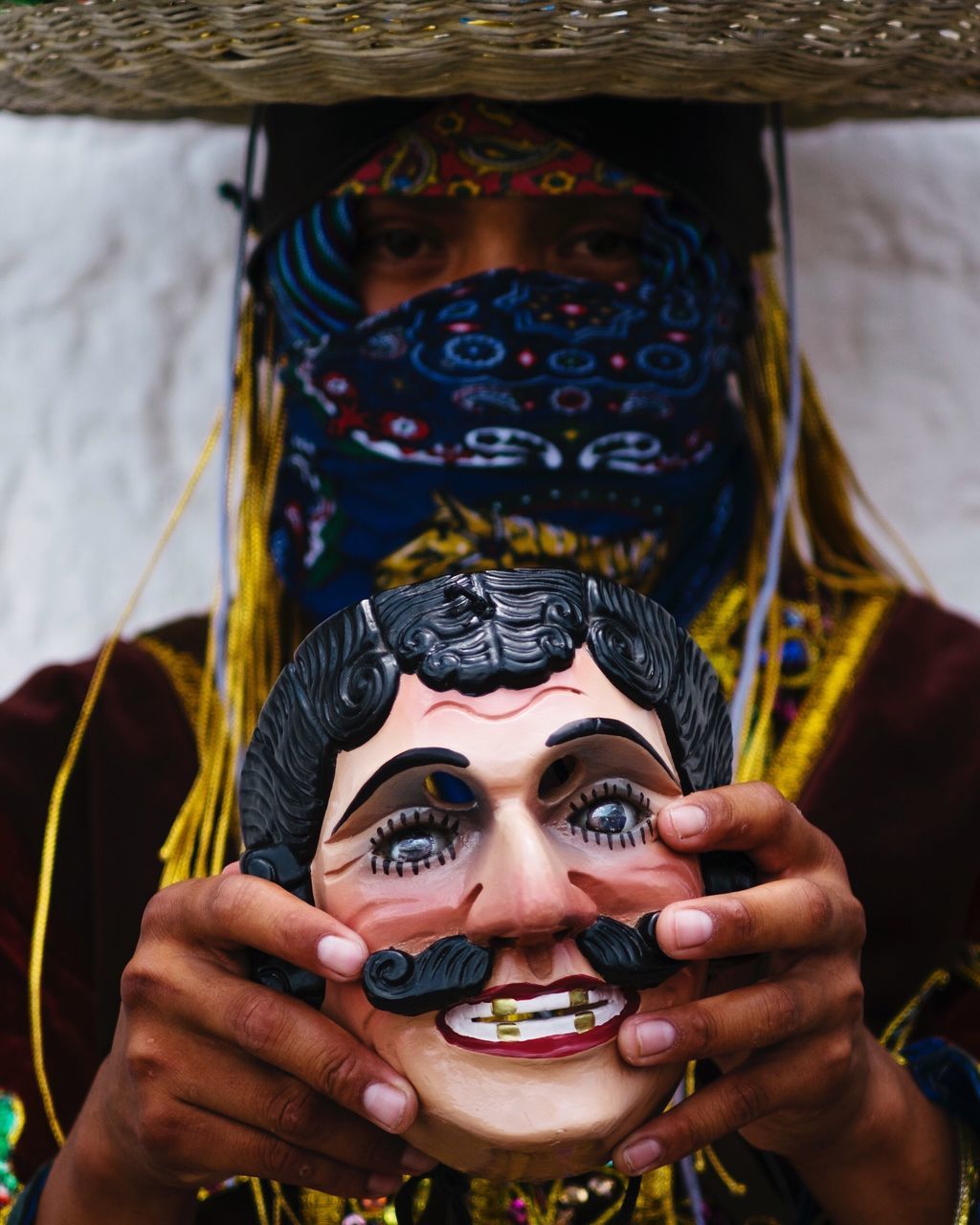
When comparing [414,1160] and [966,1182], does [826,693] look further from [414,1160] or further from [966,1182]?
[414,1160]

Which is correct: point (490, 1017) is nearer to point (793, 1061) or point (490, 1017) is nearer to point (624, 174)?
point (793, 1061)

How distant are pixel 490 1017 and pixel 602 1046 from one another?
0.30 feet

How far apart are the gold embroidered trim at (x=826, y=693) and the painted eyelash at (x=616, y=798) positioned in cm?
61

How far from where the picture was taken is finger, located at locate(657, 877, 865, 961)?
4.14 feet

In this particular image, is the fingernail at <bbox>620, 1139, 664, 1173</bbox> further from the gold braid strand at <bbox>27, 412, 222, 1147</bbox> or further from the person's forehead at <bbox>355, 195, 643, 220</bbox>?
the person's forehead at <bbox>355, 195, 643, 220</bbox>

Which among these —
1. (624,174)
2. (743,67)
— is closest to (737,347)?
(624,174)

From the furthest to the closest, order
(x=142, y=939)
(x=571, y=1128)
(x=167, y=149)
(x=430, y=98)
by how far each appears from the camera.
Result: (x=167, y=149)
(x=430, y=98)
(x=142, y=939)
(x=571, y=1128)

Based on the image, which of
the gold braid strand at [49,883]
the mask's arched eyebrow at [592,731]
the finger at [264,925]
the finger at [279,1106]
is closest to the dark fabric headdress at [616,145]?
the gold braid strand at [49,883]

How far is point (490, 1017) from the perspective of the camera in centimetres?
127

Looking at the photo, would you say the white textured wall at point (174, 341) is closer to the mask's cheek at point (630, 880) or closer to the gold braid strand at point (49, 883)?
the gold braid strand at point (49, 883)

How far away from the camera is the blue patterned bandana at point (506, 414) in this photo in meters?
1.84

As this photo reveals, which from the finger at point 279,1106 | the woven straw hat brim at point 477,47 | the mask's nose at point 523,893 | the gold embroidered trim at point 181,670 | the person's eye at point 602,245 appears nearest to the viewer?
the mask's nose at point 523,893

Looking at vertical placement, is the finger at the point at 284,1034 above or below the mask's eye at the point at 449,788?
below

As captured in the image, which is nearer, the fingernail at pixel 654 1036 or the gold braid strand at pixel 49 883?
the fingernail at pixel 654 1036
